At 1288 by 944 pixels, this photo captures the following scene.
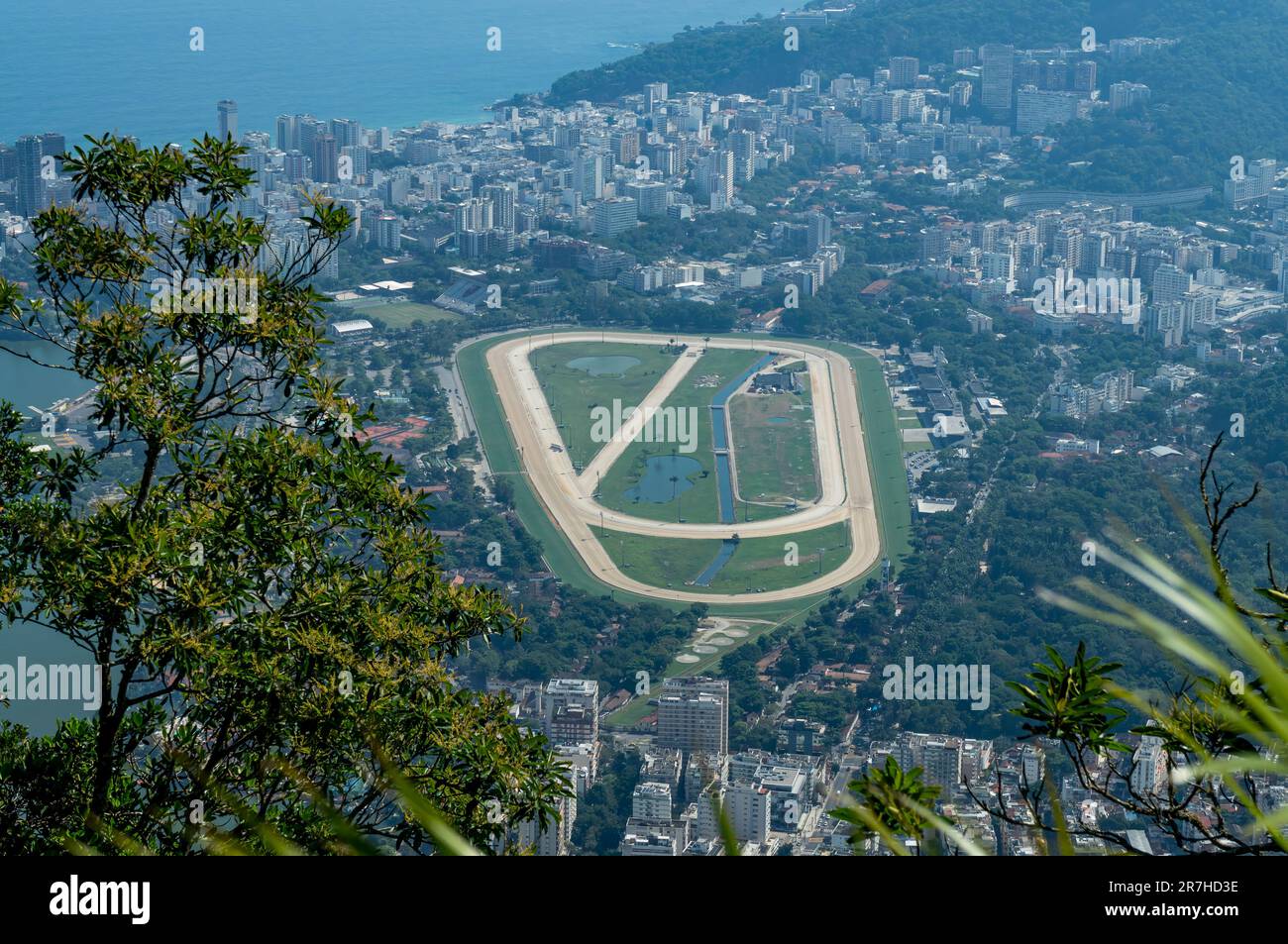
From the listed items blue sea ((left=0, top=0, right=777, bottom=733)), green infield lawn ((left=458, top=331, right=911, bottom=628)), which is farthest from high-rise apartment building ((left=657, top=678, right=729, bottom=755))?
blue sea ((left=0, top=0, right=777, bottom=733))

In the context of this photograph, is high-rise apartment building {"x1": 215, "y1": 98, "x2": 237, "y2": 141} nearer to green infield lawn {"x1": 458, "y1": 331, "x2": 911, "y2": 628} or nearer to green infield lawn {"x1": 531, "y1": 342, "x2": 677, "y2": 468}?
green infield lawn {"x1": 458, "y1": 331, "x2": 911, "y2": 628}

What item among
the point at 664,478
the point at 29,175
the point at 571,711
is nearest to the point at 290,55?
the point at 29,175

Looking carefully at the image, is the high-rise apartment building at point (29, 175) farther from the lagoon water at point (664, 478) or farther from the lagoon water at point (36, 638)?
the lagoon water at point (664, 478)

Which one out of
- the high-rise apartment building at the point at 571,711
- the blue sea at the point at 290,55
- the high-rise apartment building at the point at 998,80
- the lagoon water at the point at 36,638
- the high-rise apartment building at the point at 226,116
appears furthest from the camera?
the high-rise apartment building at the point at 998,80

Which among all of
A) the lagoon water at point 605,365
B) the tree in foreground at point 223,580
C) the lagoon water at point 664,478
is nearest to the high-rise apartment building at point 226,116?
the lagoon water at point 605,365

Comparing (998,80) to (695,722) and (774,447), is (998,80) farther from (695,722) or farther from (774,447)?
(695,722)

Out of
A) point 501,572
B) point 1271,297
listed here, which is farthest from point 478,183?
point 501,572

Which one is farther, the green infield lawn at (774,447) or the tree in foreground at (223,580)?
the green infield lawn at (774,447)
